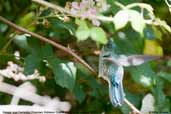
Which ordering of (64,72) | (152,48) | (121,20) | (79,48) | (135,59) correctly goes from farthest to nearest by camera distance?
(152,48) < (79,48) < (64,72) < (135,59) < (121,20)

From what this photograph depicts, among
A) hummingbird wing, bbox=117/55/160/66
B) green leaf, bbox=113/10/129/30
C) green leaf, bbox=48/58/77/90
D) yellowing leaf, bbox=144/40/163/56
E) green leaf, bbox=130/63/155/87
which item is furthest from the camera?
yellowing leaf, bbox=144/40/163/56

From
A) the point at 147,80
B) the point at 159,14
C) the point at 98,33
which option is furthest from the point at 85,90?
the point at 98,33

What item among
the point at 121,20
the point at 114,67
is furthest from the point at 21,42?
the point at 121,20

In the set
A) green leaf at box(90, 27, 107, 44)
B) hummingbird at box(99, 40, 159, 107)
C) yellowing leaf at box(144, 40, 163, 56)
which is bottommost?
hummingbird at box(99, 40, 159, 107)

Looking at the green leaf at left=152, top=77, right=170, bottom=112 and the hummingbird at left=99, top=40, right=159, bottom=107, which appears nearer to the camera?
the hummingbird at left=99, top=40, right=159, bottom=107

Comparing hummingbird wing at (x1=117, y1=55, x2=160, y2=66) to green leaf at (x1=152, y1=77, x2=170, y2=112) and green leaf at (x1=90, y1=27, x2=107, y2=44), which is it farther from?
green leaf at (x1=152, y1=77, x2=170, y2=112)

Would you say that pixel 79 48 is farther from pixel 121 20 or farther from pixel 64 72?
pixel 121 20

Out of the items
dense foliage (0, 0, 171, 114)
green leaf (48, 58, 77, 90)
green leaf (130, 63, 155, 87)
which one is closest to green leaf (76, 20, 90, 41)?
dense foliage (0, 0, 171, 114)
